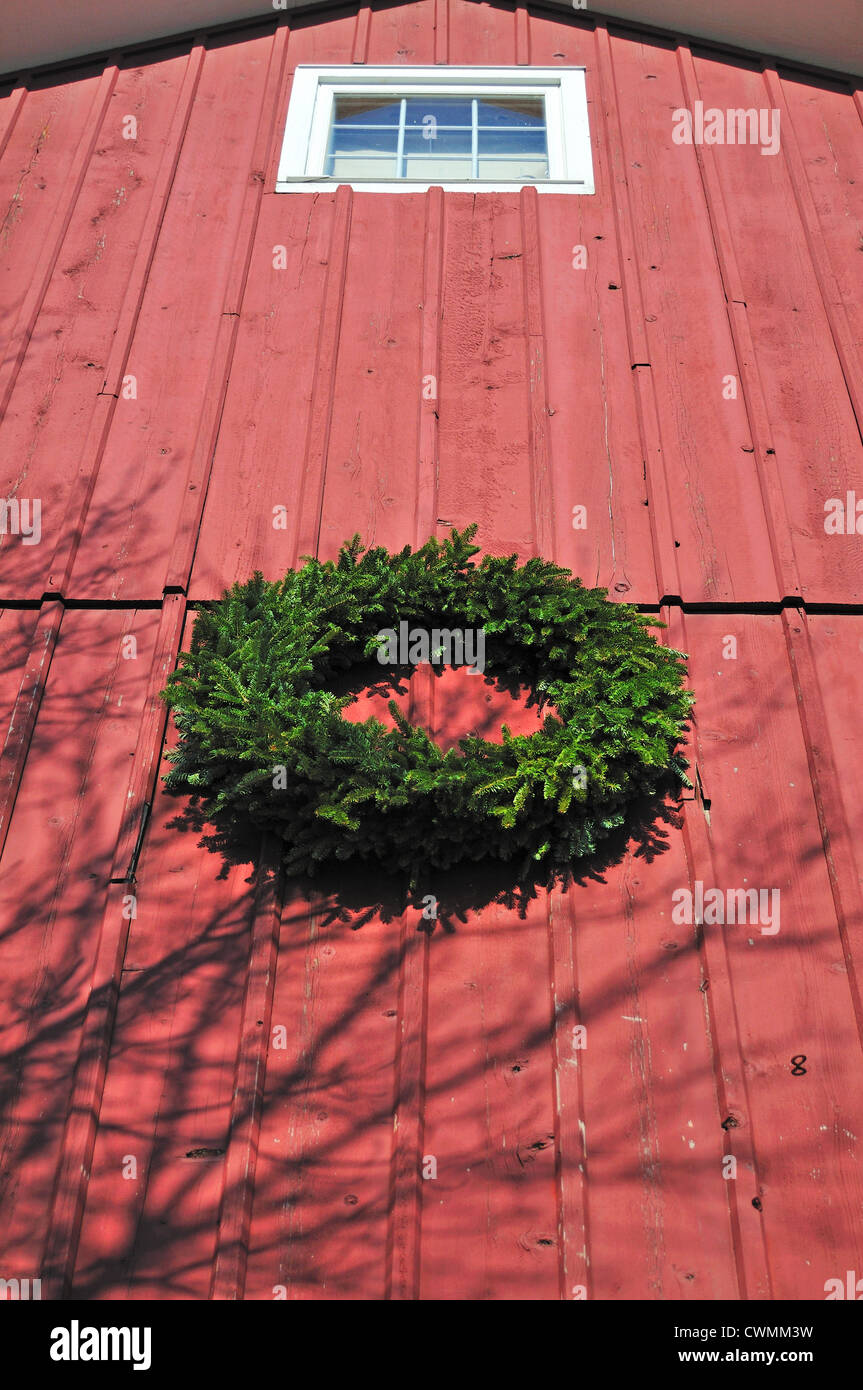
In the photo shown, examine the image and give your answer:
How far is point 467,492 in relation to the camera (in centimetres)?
532

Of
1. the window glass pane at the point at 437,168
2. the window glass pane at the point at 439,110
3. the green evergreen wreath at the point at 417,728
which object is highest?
the window glass pane at the point at 439,110

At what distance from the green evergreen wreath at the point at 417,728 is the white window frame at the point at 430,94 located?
2748 millimetres

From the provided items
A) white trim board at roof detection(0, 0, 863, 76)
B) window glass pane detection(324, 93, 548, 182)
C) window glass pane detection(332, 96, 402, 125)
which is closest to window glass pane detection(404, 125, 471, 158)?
window glass pane detection(324, 93, 548, 182)

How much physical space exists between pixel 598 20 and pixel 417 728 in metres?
5.21

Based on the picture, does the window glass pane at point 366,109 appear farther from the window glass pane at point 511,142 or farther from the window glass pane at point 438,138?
the window glass pane at point 511,142

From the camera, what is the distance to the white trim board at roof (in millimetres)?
6910

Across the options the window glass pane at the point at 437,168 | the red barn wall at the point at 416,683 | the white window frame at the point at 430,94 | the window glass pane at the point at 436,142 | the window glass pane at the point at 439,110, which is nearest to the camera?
the red barn wall at the point at 416,683

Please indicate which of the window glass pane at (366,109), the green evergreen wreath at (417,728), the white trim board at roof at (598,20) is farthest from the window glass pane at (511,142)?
the green evergreen wreath at (417,728)

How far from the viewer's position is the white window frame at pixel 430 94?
6.49 m

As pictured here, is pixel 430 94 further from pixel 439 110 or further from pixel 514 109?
pixel 514 109

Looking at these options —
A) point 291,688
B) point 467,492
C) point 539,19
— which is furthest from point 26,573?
point 539,19

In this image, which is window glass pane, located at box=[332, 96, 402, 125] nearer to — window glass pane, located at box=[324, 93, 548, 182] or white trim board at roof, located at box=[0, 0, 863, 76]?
window glass pane, located at box=[324, 93, 548, 182]

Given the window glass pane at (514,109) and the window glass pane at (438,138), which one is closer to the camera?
the window glass pane at (438,138)
